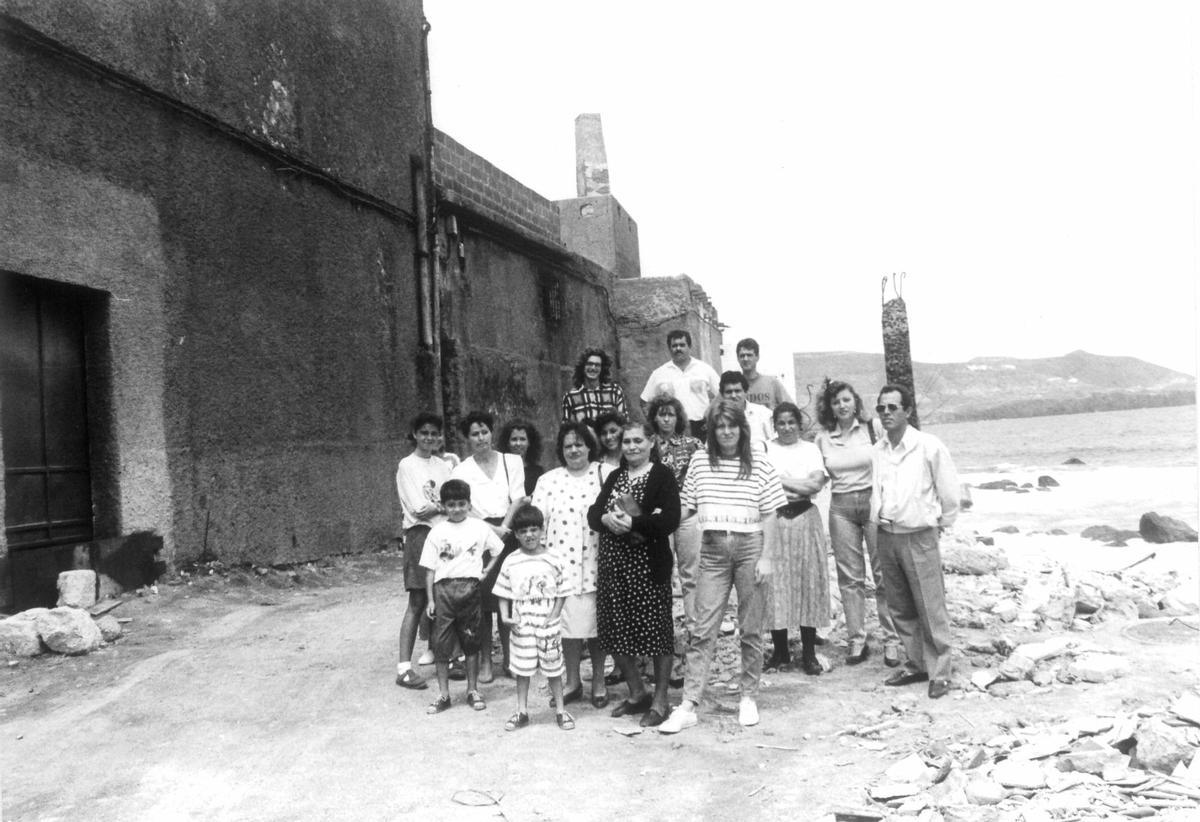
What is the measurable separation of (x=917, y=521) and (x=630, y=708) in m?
1.73

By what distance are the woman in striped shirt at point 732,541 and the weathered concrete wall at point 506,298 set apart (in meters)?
6.14

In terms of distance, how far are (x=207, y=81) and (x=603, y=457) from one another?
470cm

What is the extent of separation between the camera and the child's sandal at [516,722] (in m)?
4.27

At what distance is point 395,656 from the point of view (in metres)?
5.54

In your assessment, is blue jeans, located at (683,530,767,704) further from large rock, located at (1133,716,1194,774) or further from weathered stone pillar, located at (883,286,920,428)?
weathered stone pillar, located at (883,286,920,428)

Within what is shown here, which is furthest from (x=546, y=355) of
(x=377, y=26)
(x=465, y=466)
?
(x=465, y=466)

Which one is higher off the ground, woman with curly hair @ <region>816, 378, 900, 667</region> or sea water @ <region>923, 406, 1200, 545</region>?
woman with curly hair @ <region>816, 378, 900, 667</region>

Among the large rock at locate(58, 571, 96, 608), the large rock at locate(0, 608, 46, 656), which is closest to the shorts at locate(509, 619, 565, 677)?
the large rock at locate(0, 608, 46, 656)

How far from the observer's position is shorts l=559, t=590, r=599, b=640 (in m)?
4.55

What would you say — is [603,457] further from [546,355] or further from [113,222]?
[546,355]

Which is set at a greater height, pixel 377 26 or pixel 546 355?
pixel 377 26

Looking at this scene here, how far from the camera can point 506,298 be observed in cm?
1152

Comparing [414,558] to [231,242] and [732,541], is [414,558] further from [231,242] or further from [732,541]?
[231,242]

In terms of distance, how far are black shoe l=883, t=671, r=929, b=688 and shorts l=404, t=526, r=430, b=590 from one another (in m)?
2.53
